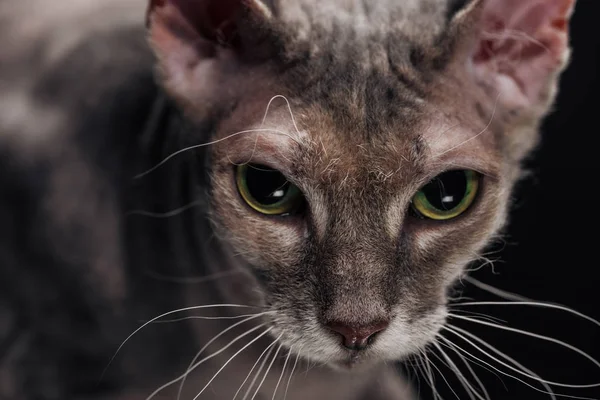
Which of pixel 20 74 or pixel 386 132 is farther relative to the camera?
pixel 20 74

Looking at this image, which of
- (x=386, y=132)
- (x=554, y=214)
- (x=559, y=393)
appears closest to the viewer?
(x=386, y=132)

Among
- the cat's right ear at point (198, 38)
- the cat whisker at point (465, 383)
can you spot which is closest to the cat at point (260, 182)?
the cat's right ear at point (198, 38)

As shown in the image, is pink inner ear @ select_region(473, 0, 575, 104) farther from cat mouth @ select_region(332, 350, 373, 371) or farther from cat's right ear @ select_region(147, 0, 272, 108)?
cat mouth @ select_region(332, 350, 373, 371)

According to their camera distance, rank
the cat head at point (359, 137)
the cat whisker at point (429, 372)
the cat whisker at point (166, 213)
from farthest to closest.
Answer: the cat whisker at point (166, 213) < the cat whisker at point (429, 372) < the cat head at point (359, 137)

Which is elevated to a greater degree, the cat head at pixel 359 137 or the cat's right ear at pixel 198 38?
the cat's right ear at pixel 198 38

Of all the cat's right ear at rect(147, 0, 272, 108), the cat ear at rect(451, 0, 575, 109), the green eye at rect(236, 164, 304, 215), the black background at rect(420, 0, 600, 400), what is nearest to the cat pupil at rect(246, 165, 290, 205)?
the green eye at rect(236, 164, 304, 215)

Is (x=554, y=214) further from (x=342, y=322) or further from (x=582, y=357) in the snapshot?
(x=342, y=322)

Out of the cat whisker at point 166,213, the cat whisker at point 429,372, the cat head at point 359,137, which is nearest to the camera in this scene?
the cat head at point 359,137

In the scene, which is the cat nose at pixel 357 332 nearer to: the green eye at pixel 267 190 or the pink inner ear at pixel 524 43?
the green eye at pixel 267 190

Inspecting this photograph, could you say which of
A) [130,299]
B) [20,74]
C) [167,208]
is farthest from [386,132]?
[20,74]
